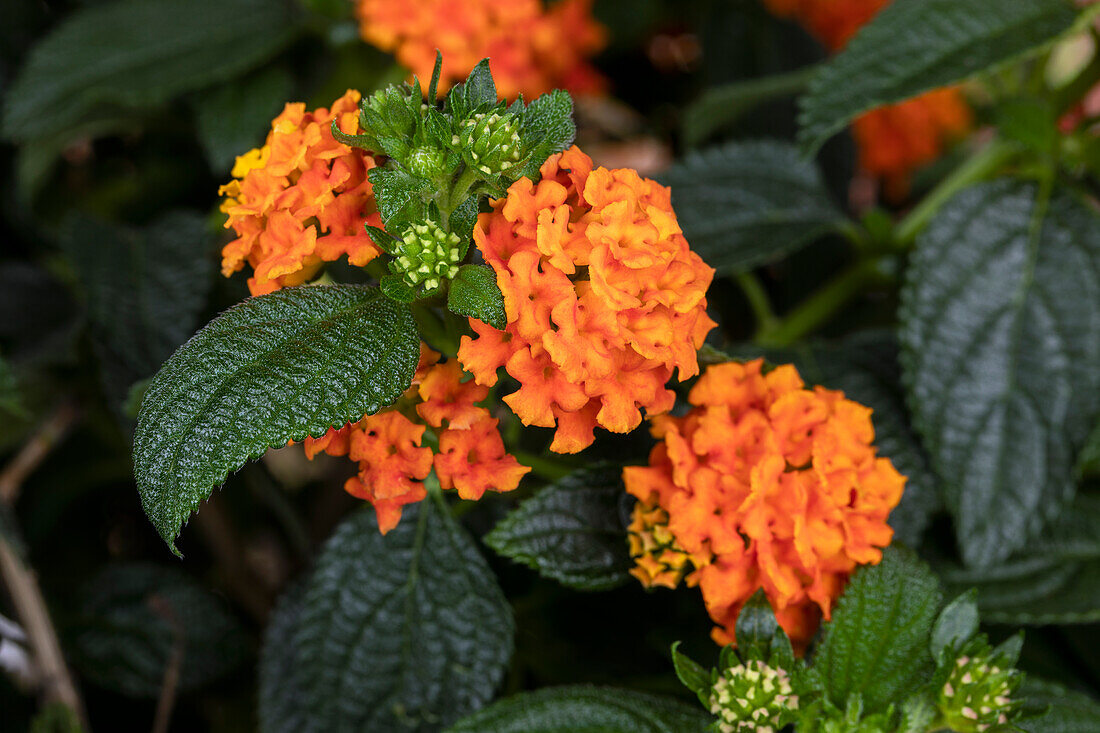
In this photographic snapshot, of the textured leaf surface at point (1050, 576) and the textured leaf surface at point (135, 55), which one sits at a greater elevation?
the textured leaf surface at point (135, 55)

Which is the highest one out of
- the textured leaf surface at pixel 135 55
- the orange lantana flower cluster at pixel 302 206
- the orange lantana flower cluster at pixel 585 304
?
the textured leaf surface at pixel 135 55

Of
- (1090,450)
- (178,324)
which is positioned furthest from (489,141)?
(1090,450)

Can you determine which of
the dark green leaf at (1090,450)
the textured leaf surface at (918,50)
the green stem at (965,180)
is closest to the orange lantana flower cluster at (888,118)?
the green stem at (965,180)

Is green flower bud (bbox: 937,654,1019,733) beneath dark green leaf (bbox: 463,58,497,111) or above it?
beneath

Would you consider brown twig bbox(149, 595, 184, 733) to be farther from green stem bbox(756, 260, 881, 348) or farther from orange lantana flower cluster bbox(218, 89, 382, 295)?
green stem bbox(756, 260, 881, 348)

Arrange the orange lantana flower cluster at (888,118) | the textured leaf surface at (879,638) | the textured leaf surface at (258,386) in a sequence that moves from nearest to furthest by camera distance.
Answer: the textured leaf surface at (258,386) → the textured leaf surface at (879,638) → the orange lantana flower cluster at (888,118)

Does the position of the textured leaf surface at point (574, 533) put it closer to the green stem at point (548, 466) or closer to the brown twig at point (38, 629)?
the green stem at point (548, 466)

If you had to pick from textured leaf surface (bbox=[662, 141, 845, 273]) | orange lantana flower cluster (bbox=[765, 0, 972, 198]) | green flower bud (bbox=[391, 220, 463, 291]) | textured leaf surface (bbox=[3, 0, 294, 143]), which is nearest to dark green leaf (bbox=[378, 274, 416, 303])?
green flower bud (bbox=[391, 220, 463, 291])
